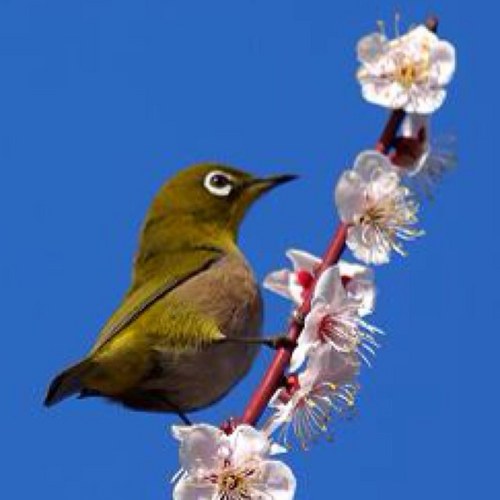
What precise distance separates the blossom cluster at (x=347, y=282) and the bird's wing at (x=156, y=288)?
2164mm

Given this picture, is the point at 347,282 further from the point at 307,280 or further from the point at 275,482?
the point at 275,482

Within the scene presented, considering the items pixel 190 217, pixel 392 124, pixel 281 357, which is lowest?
pixel 281 357

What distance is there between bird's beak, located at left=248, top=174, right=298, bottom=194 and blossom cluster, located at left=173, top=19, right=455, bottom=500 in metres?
3.19

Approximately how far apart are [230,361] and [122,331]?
641 millimetres

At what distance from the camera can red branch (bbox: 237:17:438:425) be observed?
3535 millimetres

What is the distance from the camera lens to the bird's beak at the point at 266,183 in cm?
772

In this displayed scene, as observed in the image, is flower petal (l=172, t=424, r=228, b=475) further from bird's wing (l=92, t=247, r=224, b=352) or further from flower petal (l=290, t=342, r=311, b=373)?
bird's wing (l=92, t=247, r=224, b=352)

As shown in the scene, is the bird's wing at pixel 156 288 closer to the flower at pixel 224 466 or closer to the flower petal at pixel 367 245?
the flower petal at pixel 367 245

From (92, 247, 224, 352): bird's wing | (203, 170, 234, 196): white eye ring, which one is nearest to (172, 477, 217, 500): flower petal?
(92, 247, 224, 352): bird's wing

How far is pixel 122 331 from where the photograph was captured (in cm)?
650

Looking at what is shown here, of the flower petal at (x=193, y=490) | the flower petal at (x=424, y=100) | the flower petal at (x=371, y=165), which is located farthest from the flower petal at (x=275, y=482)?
the flower petal at (x=424, y=100)

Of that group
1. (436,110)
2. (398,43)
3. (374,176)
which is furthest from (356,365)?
(398,43)

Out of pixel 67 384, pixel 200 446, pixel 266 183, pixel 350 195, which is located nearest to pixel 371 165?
pixel 350 195

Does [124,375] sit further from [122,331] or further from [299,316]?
[299,316]
